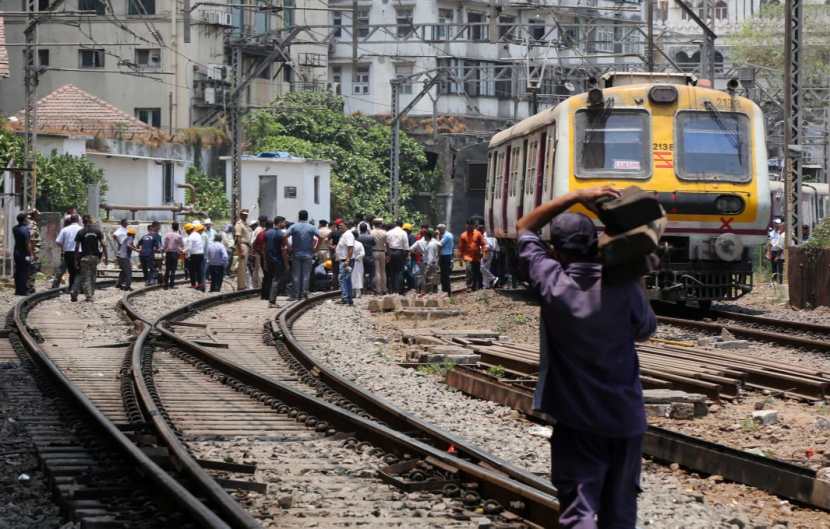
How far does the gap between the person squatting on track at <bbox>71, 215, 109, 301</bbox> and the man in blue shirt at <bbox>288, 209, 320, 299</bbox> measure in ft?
11.3

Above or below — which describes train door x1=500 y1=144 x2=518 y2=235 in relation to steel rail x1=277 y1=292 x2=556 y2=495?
above

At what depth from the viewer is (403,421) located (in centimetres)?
1109

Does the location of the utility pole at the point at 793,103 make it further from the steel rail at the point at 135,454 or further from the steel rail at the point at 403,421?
the steel rail at the point at 135,454

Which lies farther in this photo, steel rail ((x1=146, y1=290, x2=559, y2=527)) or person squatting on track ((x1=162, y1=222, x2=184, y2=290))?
person squatting on track ((x1=162, y1=222, x2=184, y2=290))

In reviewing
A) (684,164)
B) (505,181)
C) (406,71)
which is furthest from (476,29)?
(684,164)

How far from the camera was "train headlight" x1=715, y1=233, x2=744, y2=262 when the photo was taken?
842 inches

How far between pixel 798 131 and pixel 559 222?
22.2 meters

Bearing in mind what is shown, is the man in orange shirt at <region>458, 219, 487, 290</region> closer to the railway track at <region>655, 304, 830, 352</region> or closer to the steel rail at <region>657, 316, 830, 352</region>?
the railway track at <region>655, 304, 830, 352</region>

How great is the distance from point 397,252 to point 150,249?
227 inches

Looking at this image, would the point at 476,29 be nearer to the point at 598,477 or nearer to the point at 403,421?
the point at 403,421

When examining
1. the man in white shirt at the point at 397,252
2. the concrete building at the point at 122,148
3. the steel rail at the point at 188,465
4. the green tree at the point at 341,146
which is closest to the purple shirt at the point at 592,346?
the steel rail at the point at 188,465

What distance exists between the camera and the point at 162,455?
9.62 metres

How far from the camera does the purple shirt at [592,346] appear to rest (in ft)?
18.8

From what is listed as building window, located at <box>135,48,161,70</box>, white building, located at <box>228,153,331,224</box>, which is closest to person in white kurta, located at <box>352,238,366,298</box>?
white building, located at <box>228,153,331,224</box>
